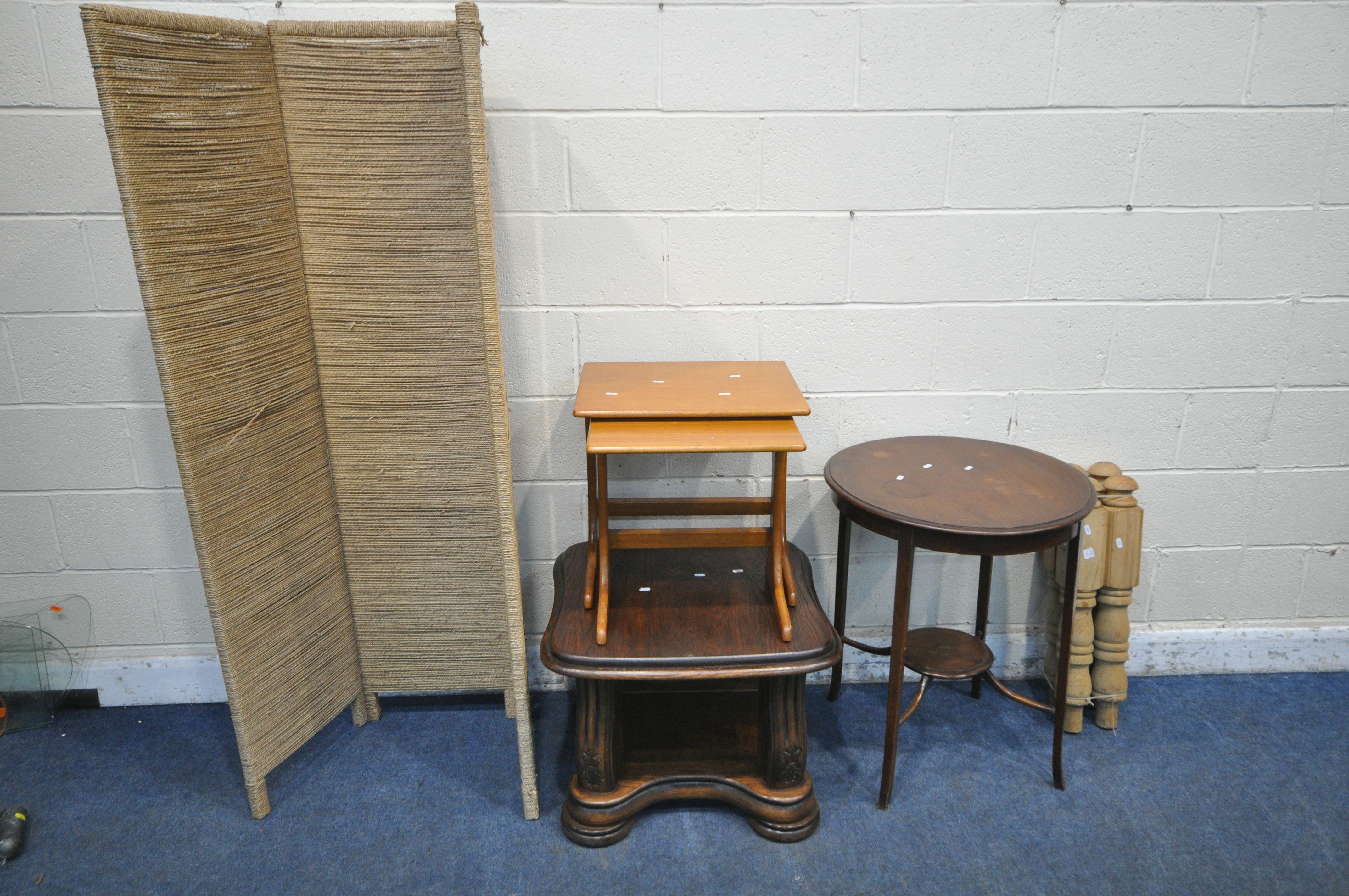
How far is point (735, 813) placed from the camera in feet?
6.84

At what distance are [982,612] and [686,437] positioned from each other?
1151 mm

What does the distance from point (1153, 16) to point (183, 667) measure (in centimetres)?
290

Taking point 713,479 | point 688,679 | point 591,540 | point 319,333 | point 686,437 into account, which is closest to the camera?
point 686,437

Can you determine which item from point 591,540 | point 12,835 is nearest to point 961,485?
point 591,540

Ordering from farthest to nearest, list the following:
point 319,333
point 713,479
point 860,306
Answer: point 713,479 → point 860,306 → point 319,333

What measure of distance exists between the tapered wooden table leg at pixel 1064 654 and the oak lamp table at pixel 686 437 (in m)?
0.61

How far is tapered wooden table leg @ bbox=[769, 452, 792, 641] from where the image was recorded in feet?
6.31

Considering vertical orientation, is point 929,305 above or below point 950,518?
above

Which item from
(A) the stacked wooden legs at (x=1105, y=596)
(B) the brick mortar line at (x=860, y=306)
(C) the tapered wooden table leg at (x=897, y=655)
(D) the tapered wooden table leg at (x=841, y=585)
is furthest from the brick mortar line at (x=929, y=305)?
(C) the tapered wooden table leg at (x=897, y=655)

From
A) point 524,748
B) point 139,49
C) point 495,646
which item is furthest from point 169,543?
point 139,49

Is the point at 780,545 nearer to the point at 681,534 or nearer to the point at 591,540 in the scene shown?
the point at 681,534

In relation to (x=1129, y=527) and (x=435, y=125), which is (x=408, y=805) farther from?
(x=1129, y=527)

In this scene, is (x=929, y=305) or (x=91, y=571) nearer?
(x=929, y=305)

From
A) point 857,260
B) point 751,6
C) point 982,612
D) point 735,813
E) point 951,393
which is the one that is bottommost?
point 735,813
